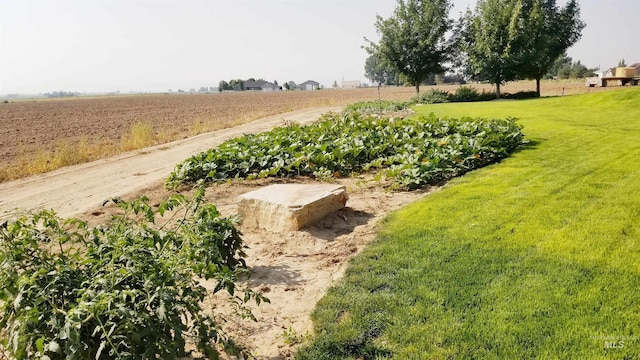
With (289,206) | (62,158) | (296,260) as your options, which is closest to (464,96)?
(62,158)

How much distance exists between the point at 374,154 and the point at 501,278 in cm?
491

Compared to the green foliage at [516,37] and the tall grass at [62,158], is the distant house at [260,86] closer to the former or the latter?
the green foliage at [516,37]

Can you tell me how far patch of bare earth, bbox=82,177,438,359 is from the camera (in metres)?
3.18

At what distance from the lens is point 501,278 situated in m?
3.51

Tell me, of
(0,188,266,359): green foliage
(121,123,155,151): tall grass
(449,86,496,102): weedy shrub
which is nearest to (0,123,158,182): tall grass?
(121,123,155,151): tall grass

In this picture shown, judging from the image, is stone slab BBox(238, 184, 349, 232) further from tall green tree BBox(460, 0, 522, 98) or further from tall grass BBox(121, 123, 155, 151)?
tall green tree BBox(460, 0, 522, 98)

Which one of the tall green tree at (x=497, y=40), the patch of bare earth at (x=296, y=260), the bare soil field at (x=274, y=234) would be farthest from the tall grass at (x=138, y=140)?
the tall green tree at (x=497, y=40)

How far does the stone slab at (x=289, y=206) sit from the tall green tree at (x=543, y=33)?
24.1 metres

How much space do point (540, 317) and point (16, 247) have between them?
10.7 feet

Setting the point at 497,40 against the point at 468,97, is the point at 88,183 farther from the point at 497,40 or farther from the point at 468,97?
the point at 497,40

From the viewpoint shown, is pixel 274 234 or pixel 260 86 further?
pixel 260 86

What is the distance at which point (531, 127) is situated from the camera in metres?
10.6

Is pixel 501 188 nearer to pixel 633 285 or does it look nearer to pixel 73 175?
pixel 633 285

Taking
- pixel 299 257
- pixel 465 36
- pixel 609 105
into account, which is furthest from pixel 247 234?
pixel 465 36
